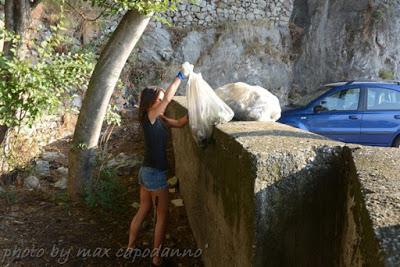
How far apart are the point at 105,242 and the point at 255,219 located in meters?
2.66

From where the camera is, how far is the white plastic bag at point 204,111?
10.2 feet

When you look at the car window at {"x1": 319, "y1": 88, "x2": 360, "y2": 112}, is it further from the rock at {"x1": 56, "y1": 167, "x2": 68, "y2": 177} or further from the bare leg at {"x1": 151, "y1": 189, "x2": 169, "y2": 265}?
the bare leg at {"x1": 151, "y1": 189, "x2": 169, "y2": 265}

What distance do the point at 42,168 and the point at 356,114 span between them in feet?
19.9

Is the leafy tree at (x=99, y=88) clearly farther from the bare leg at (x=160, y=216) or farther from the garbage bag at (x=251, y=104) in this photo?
the bare leg at (x=160, y=216)

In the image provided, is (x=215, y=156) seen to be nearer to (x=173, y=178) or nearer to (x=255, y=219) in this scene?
(x=255, y=219)

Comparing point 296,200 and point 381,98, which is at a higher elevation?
point 381,98

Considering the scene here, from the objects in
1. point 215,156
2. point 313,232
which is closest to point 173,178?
point 215,156

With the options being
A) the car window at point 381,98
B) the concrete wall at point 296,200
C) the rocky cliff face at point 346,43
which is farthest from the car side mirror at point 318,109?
the rocky cliff face at point 346,43

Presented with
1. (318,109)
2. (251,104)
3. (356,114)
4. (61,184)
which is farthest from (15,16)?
(356,114)

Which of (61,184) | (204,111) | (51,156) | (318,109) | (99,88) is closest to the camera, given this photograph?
(204,111)

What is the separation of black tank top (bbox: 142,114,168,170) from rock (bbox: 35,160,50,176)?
3077mm

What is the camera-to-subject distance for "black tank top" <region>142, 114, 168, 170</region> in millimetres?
3570

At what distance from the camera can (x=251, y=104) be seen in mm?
3299

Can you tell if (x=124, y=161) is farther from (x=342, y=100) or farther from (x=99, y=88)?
(x=342, y=100)
